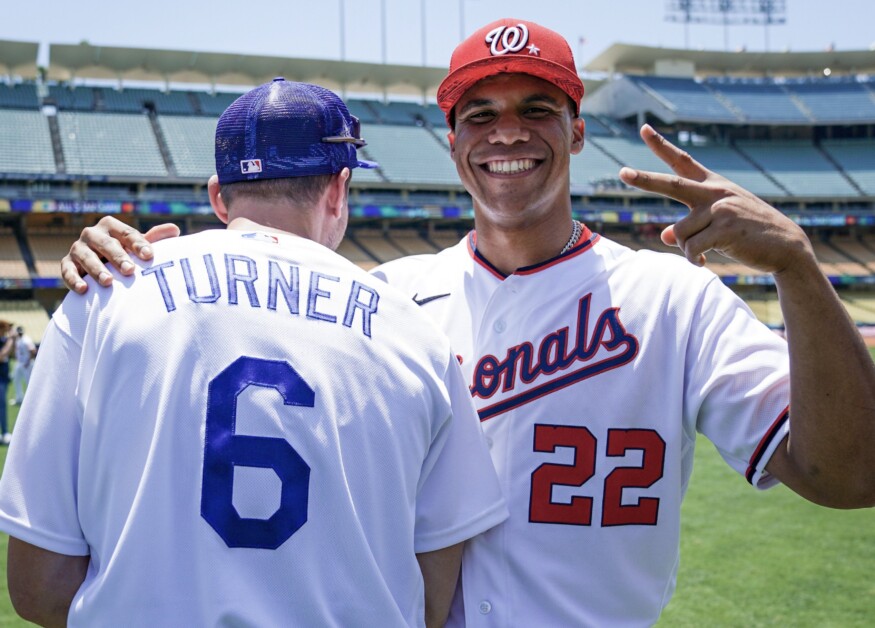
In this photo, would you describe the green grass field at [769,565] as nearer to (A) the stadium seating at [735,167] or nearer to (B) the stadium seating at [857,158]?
(A) the stadium seating at [735,167]

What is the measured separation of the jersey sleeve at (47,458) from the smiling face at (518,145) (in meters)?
1.21

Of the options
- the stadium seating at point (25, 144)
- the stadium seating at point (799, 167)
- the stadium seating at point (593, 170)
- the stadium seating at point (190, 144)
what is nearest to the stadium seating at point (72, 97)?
the stadium seating at point (25, 144)

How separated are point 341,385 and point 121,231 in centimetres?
69

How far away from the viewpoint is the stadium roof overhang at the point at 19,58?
31.3 meters

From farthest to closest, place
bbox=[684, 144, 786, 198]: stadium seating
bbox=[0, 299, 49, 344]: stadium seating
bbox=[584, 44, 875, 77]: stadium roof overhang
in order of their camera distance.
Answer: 1. bbox=[584, 44, 875, 77]: stadium roof overhang
2. bbox=[684, 144, 786, 198]: stadium seating
3. bbox=[0, 299, 49, 344]: stadium seating

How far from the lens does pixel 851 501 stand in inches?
70.6

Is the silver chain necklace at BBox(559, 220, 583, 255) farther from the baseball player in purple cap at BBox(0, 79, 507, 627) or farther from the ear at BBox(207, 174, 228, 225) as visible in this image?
the ear at BBox(207, 174, 228, 225)

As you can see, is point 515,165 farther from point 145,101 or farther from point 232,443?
point 145,101

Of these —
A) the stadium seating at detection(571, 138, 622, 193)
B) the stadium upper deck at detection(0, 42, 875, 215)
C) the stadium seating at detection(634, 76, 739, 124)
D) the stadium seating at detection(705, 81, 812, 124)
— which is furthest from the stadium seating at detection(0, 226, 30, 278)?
the stadium seating at detection(705, 81, 812, 124)

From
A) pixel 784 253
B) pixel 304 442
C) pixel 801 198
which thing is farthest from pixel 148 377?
pixel 801 198

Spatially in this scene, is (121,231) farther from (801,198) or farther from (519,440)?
(801,198)

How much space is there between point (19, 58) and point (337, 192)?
36.5m

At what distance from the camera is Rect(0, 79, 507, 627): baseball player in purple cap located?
61.9 inches

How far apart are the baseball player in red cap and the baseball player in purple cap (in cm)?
28
